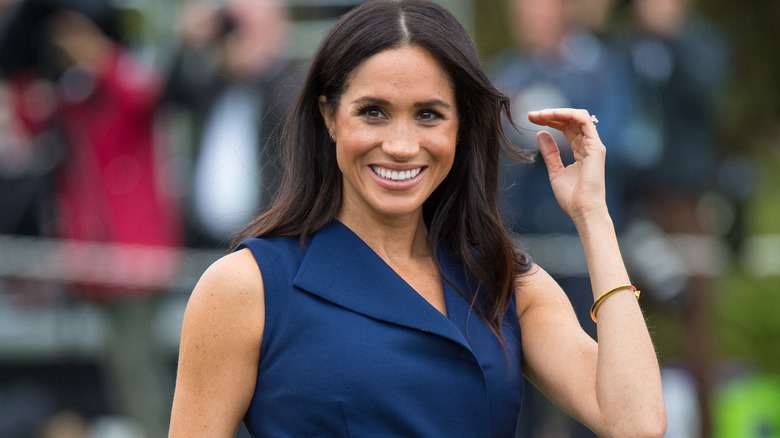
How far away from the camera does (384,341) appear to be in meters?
2.68

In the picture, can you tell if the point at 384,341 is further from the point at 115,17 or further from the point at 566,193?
the point at 115,17

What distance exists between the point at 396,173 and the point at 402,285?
0.24 metres

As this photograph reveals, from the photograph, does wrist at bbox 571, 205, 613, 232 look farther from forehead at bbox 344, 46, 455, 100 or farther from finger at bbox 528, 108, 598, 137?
forehead at bbox 344, 46, 455, 100

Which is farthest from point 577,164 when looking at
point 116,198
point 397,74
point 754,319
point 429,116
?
point 754,319

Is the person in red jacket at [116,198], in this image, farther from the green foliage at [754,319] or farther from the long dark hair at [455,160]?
the green foliage at [754,319]

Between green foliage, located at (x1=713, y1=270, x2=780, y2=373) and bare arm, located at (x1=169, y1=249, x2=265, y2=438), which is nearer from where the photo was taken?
bare arm, located at (x1=169, y1=249, x2=265, y2=438)

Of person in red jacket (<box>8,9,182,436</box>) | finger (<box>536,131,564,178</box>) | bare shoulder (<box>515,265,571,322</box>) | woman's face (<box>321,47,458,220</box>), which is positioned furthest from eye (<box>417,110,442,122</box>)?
person in red jacket (<box>8,9,182,436</box>)

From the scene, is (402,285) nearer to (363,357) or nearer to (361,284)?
(361,284)

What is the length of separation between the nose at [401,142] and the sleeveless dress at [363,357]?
0.22 meters

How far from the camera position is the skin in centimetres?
262

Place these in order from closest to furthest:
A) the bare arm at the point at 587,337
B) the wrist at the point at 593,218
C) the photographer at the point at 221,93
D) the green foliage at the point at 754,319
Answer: the bare arm at the point at 587,337
the wrist at the point at 593,218
the photographer at the point at 221,93
the green foliage at the point at 754,319

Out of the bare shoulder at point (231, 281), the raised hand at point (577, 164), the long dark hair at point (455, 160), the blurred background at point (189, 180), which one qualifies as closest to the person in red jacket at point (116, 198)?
the blurred background at point (189, 180)

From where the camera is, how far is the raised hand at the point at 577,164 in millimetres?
2885

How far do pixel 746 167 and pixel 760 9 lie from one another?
391 cm
